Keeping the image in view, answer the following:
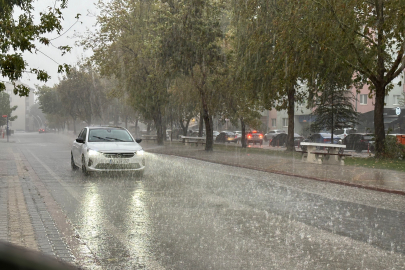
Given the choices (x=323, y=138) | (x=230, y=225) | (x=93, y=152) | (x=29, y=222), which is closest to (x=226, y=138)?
(x=323, y=138)

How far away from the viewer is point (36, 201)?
32.1 feet

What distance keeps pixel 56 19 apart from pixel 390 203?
406 inches

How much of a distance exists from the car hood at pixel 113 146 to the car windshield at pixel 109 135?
0.50m

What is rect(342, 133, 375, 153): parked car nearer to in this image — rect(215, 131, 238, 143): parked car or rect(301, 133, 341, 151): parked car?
rect(301, 133, 341, 151): parked car

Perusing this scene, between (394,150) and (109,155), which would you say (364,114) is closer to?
(394,150)

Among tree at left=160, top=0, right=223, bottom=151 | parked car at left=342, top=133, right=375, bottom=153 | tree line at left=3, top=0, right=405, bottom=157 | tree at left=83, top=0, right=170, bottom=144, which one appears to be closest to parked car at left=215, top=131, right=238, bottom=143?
tree line at left=3, top=0, right=405, bottom=157

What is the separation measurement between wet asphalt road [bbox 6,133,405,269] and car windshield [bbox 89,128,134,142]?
108 inches

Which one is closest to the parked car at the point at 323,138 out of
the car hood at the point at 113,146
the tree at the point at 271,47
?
the tree at the point at 271,47

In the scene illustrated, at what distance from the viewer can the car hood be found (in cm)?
1482

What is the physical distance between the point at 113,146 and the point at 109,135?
51.2 inches

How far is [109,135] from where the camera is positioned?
1634 centimetres

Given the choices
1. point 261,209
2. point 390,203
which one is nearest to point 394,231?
point 261,209

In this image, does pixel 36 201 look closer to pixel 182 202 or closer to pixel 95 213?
pixel 95 213

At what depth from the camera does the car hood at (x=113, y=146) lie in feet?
48.6
